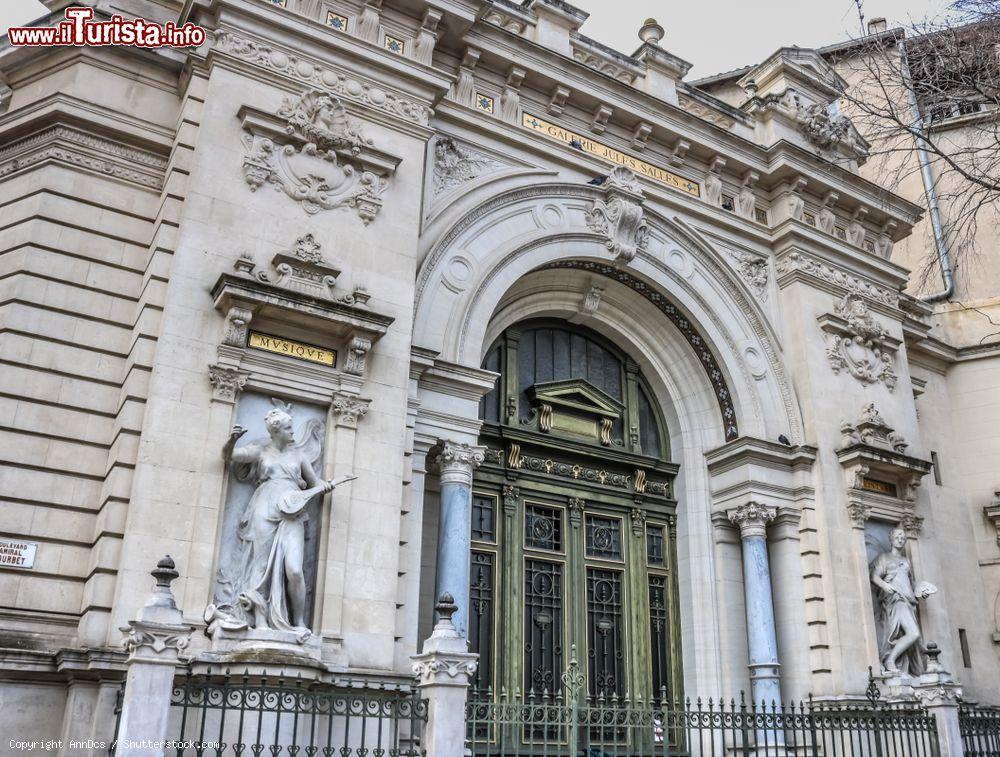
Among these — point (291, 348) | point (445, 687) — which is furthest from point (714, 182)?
point (445, 687)

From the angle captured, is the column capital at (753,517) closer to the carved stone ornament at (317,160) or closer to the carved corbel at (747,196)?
the carved corbel at (747,196)

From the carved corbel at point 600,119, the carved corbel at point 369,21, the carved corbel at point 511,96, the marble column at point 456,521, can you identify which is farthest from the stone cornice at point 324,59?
the marble column at point 456,521

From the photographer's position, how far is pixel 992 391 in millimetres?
21453

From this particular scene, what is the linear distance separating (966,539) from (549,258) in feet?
38.9

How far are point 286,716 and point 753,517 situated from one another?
8865mm

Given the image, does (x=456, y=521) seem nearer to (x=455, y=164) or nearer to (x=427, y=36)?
(x=455, y=164)

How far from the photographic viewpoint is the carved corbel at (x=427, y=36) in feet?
46.6

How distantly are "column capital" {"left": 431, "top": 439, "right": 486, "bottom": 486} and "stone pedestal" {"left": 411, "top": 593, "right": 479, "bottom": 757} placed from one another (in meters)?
4.02

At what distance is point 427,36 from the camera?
14328mm

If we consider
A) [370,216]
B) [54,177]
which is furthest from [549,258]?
[54,177]

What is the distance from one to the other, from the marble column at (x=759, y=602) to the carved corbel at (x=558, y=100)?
24.9ft

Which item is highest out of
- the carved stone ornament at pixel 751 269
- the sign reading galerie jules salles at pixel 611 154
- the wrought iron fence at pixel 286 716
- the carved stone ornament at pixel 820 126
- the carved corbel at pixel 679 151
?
the carved stone ornament at pixel 820 126

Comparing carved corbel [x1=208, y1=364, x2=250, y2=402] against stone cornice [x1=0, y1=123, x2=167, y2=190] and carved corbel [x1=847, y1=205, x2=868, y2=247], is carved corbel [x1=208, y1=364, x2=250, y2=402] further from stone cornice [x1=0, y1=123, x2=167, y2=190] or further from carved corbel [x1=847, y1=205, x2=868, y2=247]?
carved corbel [x1=847, y1=205, x2=868, y2=247]

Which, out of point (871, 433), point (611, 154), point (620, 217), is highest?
point (611, 154)
